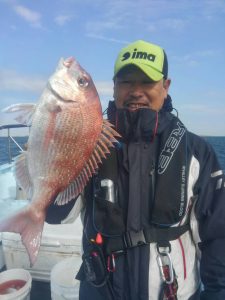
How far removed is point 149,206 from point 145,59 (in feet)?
3.58

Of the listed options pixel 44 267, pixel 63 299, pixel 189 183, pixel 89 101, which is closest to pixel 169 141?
pixel 189 183

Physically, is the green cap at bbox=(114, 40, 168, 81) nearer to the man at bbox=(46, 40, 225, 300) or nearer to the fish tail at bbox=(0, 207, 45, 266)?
the man at bbox=(46, 40, 225, 300)

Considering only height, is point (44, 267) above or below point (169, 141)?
below

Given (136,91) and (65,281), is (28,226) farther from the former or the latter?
(65,281)

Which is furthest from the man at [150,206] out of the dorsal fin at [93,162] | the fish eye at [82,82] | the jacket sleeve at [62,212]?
the fish eye at [82,82]

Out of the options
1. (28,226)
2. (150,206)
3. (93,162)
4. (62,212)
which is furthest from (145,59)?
(28,226)

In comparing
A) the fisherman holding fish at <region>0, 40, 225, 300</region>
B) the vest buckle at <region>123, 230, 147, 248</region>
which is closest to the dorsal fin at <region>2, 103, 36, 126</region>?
the fisherman holding fish at <region>0, 40, 225, 300</region>

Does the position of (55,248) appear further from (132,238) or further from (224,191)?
(224,191)

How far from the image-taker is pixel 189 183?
229 centimetres

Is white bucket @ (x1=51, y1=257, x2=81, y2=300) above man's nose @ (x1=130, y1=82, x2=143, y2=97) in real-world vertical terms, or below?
below

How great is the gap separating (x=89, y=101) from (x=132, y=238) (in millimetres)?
993

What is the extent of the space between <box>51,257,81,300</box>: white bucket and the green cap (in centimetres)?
269

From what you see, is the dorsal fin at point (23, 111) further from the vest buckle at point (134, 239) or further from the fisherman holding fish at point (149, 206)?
the vest buckle at point (134, 239)

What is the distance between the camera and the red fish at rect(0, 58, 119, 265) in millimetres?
1867
